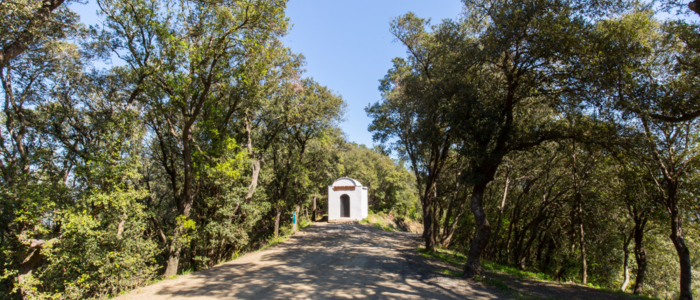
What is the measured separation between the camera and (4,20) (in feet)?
23.1

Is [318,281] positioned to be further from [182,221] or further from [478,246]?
[182,221]

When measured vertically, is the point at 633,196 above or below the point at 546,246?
above

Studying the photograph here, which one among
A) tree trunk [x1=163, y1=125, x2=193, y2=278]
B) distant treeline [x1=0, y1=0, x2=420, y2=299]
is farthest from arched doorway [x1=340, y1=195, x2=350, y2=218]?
tree trunk [x1=163, y1=125, x2=193, y2=278]

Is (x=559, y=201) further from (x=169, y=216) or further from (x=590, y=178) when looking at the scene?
(x=169, y=216)

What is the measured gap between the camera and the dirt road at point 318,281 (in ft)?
20.8

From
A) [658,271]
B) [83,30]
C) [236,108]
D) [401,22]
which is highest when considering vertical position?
[401,22]

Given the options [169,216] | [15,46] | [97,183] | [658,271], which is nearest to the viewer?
[15,46]

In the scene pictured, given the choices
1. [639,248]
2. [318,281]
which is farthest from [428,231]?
[639,248]

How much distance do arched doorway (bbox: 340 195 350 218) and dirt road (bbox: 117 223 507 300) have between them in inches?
711

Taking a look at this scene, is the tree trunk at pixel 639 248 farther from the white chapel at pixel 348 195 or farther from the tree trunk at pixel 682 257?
the white chapel at pixel 348 195

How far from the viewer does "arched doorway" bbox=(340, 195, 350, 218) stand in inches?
1147

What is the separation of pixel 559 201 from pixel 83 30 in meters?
21.4

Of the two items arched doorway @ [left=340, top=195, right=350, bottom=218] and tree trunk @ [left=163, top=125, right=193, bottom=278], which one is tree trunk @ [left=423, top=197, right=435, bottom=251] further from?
arched doorway @ [left=340, top=195, right=350, bottom=218]

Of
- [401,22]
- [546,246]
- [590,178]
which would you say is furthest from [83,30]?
[546,246]
